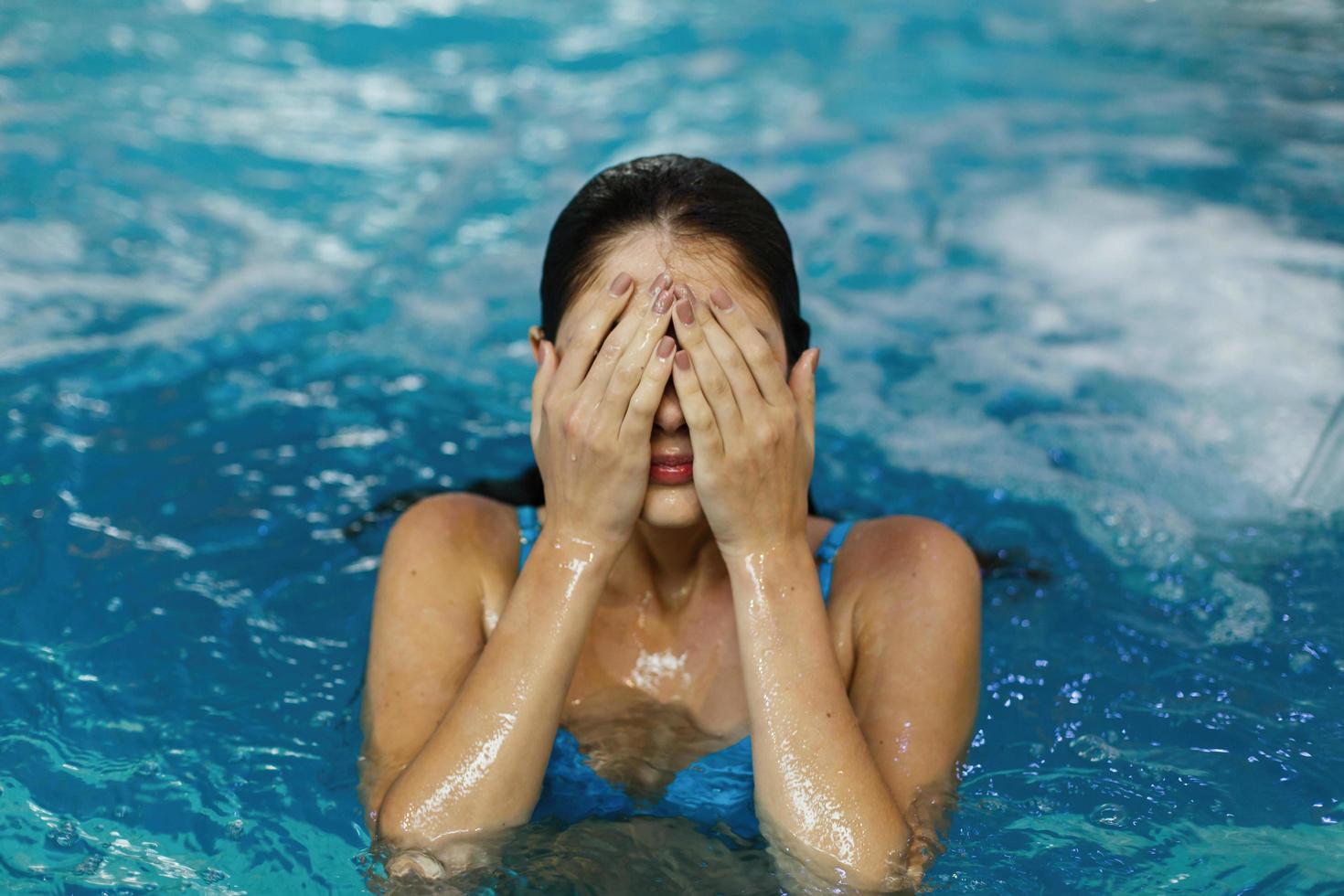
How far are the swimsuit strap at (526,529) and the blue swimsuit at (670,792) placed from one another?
1.32 feet

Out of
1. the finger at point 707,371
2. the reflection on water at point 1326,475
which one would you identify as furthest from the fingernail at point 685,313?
the reflection on water at point 1326,475

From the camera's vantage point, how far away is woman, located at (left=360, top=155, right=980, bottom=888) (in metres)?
2.41

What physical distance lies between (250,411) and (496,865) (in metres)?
2.65

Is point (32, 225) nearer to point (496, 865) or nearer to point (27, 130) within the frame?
point (27, 130)

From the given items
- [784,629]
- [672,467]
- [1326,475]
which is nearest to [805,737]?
[784,629]

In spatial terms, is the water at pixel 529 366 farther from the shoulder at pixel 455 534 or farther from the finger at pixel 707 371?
the finger at pixel 707 371

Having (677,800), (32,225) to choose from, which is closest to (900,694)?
(677,800)

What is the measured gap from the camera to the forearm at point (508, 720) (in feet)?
7.86

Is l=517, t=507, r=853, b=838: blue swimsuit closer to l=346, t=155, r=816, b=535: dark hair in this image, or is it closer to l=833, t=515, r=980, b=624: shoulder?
l=833, t=515, r=980, b=624: shoulder

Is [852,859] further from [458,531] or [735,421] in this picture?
[458,531]

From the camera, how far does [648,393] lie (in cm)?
240

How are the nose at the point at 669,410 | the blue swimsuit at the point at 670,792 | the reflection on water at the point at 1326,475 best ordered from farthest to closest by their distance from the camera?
the reflection on water at the point at 1326,475 < the blue swimsuit at the point at 670,792 < the nose at the point at 669,410

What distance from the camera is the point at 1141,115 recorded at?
783 centimetres

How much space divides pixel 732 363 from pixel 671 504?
32 cm
